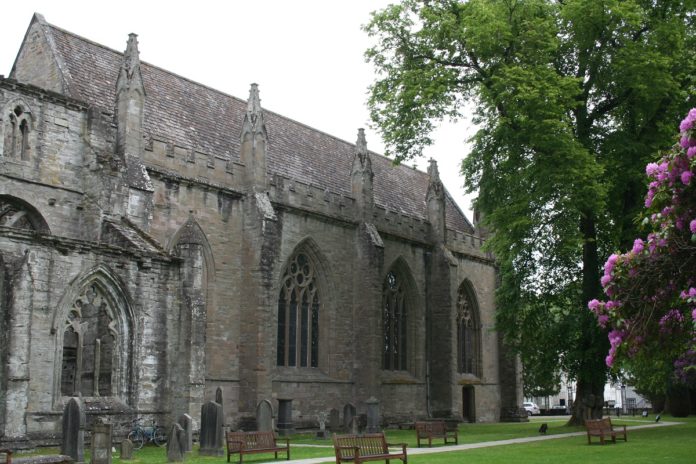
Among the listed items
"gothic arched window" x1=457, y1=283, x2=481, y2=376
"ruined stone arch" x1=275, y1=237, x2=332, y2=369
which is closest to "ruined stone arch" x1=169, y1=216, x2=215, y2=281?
"ruined stone arch" x1=275, y1=237, x2=332, y2=369

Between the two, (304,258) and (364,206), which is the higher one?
(364,206)

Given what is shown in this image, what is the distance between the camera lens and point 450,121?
29.1 metres

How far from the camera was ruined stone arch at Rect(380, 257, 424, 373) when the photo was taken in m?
36.2

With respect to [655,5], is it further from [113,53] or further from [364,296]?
[113,53]

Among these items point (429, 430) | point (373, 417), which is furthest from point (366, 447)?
point (373, 417)

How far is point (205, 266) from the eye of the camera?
2784cm

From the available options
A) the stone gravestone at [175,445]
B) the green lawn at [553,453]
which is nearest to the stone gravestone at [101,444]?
the green lawn at [553,453]

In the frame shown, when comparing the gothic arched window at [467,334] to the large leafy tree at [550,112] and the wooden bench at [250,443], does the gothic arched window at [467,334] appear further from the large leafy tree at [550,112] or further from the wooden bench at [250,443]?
the wooden bench at [250,443]

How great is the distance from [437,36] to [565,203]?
741cm

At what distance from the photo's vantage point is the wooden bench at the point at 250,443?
58.3 ft

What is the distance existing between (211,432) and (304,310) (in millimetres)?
12822

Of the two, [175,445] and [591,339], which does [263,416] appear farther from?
[591,339]

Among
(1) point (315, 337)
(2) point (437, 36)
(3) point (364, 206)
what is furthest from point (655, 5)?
(1) point (315, 337)

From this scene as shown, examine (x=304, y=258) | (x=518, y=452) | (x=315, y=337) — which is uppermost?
(x=304, y=258)
